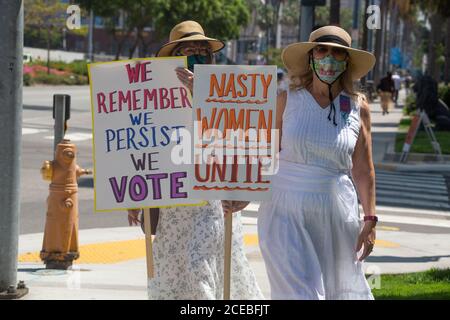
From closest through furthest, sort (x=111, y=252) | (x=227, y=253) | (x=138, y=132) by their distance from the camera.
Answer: (x=227, y=253) < (x=138, y=132) < (x=111, y=252)

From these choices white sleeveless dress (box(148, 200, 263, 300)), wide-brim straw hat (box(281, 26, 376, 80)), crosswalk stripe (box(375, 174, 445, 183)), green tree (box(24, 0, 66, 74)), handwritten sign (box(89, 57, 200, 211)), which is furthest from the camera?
green tree (box(24, 0, 66, 74))

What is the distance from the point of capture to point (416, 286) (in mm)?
8516

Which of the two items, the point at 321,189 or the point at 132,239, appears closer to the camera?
the point at 321,189

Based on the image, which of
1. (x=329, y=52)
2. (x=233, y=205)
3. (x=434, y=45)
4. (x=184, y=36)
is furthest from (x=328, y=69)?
(x=434, y=45)

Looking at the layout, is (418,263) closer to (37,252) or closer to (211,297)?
(37,252)

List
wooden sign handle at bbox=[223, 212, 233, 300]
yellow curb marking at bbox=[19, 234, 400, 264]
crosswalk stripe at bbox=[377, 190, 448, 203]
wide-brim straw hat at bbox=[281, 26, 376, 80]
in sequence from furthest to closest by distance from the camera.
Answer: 1. crosswalk stripe at bbox=[377, 190, 448, 203]
2. yellow curb marking at bbox=[19, 234, 400, 264]
3. wide-brim straw hat at bbox=[281, 26, 376, 80]
4. wooden sign handle at bbox=[223, 212, 233, 300]

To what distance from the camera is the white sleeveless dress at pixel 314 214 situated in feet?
18.2

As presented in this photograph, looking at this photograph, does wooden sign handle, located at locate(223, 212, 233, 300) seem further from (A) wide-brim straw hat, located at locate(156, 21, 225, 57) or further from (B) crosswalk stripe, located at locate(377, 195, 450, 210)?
(B) crosswalk stripe, located at locate(377, 195, 450, 210)

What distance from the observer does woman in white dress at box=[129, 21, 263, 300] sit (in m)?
6.14

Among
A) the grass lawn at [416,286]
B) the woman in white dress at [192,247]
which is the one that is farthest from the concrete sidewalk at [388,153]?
the woman in white dress at [192,247]

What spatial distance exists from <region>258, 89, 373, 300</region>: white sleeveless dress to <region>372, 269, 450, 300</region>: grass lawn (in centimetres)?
223

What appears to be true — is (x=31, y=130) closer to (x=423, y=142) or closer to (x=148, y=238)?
(x=423, y=142)

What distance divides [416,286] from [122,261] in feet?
9.30

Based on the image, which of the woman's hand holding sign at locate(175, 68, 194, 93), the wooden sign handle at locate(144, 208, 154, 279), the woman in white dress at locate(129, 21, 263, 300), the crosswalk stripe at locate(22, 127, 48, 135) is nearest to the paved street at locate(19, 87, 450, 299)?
the woman in white dress at locate(129, 21, 263, 300)
